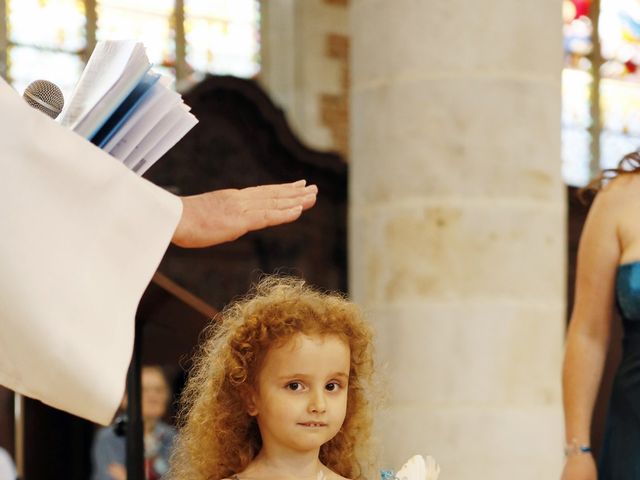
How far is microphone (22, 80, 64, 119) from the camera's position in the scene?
217 cm

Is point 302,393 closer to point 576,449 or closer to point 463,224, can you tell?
point 576,449

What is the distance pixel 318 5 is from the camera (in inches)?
420

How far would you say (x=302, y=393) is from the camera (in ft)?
7.80

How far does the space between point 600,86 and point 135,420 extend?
9.28 metres

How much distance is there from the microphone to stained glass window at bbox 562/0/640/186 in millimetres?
9943

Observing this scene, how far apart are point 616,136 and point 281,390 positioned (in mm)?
10356

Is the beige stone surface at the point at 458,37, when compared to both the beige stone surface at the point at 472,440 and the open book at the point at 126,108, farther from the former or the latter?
the open book at the point at 126,108

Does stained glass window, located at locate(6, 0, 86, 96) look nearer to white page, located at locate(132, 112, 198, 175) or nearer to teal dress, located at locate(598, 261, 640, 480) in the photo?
teal dress, located at locate(598, 261, 640, 480)

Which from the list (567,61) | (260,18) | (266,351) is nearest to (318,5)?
(260,18)

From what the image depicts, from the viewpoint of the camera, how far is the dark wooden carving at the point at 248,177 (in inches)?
365

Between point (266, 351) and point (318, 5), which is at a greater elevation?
point (318, 5)

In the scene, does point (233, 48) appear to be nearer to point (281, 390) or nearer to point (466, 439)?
point (466, 439)

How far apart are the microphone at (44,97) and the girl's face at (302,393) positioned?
543mm

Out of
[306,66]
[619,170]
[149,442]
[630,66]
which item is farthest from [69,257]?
[630,66]
